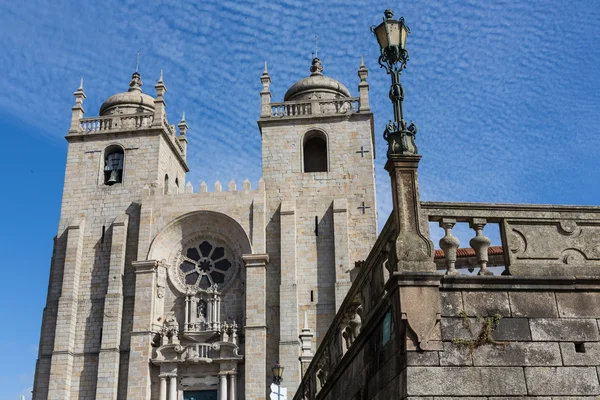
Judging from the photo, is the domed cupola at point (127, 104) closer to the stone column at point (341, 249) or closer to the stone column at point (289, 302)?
the stone column at point (289, 302)

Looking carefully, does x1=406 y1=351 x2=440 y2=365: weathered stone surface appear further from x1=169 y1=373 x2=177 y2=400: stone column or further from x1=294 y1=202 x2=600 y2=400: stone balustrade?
x1=169 y1=373 x2=177 y2=400: stone column

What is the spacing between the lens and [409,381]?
649cm

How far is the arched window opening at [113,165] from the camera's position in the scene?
31348 mm

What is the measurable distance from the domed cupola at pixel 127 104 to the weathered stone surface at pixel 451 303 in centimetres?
2837

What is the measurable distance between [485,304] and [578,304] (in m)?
0.96

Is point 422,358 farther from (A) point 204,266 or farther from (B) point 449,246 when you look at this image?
(A) point 204,266

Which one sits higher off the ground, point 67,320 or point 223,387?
point 67,320

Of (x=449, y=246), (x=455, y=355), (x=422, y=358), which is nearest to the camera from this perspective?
(x=422, y=358)

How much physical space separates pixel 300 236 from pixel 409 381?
22.2 meters

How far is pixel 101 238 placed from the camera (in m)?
30.1

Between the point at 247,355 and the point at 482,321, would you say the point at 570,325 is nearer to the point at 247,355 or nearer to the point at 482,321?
the point at 482,321

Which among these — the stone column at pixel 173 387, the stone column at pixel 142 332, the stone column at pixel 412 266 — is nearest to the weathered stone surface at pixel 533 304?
the stone column at pixel 412 266

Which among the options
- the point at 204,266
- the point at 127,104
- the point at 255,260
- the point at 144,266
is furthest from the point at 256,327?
the point at 127,104

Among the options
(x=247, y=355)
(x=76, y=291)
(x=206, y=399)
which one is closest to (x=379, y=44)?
(x=247, y=355)
